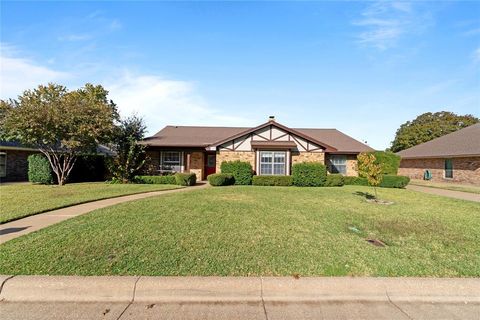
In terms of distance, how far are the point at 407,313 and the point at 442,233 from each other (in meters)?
4.16

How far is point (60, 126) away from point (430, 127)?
2016 inches

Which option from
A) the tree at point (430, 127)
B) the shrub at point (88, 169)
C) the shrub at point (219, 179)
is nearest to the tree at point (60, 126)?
the shrub at point (88, 169)

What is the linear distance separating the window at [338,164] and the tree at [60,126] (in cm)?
1703

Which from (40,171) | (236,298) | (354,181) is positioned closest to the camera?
(236,298)

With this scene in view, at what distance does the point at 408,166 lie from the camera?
2997 cm

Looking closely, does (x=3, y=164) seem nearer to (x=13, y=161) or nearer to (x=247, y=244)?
(x=13, y=161)

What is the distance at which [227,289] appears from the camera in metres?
3.63

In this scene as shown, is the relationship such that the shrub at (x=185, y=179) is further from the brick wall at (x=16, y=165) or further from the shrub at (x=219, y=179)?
the brick wall at (x=16, y=165)

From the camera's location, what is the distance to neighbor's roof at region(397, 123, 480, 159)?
21.7m

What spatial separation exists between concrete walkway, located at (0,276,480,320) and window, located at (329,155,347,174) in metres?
18.9

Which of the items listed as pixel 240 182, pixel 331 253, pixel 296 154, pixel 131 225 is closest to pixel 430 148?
pixel 296 154

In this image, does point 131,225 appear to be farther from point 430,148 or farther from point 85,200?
point 430,148

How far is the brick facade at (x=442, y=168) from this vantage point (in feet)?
68.3

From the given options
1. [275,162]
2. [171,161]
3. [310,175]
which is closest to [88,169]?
[171,161]
